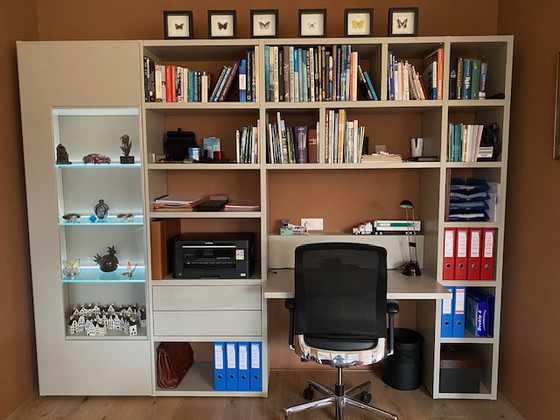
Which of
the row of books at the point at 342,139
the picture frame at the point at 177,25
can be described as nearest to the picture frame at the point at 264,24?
the picture frame at the point at 177,25

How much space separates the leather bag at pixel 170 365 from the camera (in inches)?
109

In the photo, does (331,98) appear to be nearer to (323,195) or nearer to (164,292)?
(323,195)

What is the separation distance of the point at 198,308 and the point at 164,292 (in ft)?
0.83

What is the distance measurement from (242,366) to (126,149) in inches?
66.7

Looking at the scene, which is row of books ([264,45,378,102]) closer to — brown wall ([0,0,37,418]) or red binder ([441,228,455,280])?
red binder ([441,228,455,280])

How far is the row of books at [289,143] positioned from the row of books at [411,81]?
58cm

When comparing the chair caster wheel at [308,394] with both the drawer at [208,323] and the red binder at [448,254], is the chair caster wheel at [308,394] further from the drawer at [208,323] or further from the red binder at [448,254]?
the red binder at [448,254]

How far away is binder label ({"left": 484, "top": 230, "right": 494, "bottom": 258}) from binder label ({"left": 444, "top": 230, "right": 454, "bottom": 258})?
0.22 metres

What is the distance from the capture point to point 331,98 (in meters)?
2.59

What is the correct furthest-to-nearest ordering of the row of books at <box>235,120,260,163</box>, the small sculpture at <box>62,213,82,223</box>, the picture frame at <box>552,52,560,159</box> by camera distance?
the small sculpture at <box>62,213,82,223</box>
the row of books at <box>235,120,260,163</box>
the picture frame at <box>552,52,560,159</box>

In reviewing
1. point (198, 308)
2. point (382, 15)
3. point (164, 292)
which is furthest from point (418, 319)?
point (382, 15)

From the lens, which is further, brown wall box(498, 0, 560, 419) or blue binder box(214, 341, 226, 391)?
blue binder box(214, 341, 226, 391)

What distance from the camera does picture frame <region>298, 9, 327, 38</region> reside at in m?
2.58

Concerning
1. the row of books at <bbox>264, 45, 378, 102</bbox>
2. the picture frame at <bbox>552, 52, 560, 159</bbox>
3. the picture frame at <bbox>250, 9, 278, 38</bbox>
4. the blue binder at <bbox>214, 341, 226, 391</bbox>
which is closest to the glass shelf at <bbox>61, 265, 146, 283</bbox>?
the blue binder at <bbox>214, 341, 226, 391</bbox>
